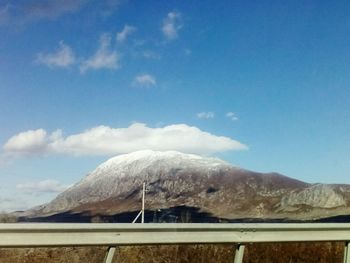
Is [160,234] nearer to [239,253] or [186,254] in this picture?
[239,253]

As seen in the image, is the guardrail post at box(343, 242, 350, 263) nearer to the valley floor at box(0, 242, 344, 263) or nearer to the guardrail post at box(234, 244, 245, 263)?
the valley floor at box(0, 242, 344, 263)

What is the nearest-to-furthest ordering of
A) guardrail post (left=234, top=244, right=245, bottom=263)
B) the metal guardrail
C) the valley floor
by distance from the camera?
the metal guardrail → guardrail post (left=234, top=244, right=245, bottom=263) → the valley floor

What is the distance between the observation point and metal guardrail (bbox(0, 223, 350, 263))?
5086 mm

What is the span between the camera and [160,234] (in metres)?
5.72

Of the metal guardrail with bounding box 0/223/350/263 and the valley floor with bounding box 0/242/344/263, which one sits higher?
the metal guardrail with bounding box 0/223/350/263

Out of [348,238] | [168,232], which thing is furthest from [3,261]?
[348,238]

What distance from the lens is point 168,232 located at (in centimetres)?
574

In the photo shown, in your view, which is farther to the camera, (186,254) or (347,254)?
(186,254)

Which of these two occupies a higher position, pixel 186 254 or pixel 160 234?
pixel 160 234

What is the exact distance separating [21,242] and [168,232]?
150 cm

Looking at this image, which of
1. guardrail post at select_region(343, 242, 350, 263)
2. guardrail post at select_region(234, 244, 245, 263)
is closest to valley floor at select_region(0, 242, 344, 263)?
guardrail post at select_region(234, 244, 245, 263)

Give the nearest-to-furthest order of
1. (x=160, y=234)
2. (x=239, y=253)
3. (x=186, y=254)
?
(x=160, y=234), (x=239, y=253), (x=186, y=254)

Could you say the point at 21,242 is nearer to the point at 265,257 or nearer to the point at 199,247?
the point at 199,247

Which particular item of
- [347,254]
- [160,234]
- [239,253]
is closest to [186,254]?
[239,253]
